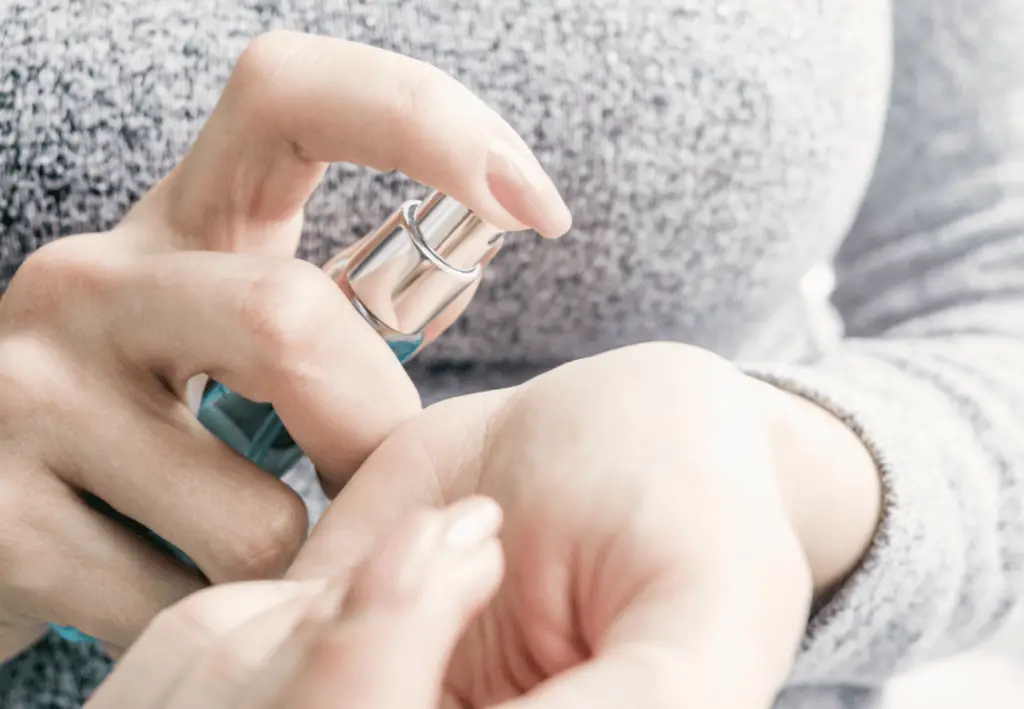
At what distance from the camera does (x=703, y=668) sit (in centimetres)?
16

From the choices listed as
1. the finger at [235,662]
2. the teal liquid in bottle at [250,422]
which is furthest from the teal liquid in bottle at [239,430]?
the finger at [235,662]

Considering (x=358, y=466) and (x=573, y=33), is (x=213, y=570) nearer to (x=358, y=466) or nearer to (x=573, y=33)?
(x=358, y=466)

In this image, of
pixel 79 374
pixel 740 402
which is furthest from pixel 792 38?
pixel 79 374

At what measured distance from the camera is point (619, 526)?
193mm

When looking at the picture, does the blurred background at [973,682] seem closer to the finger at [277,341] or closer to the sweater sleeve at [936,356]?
the sweater sleeve at [936,356]

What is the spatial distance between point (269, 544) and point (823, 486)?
17cm

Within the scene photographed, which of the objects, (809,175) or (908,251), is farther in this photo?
(908,251)

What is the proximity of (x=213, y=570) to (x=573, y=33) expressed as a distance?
21 cm

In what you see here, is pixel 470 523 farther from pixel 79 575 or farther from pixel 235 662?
pixel 79 575

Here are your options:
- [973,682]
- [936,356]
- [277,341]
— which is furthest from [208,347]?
[973,682]

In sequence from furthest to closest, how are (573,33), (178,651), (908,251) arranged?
1. (908,251)
2. (573,33)
3. (178,651)

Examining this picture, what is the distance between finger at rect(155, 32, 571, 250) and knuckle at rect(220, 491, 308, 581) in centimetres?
8

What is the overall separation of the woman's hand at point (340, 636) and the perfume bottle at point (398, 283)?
97 mm

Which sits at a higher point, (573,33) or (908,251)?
(573,33)
